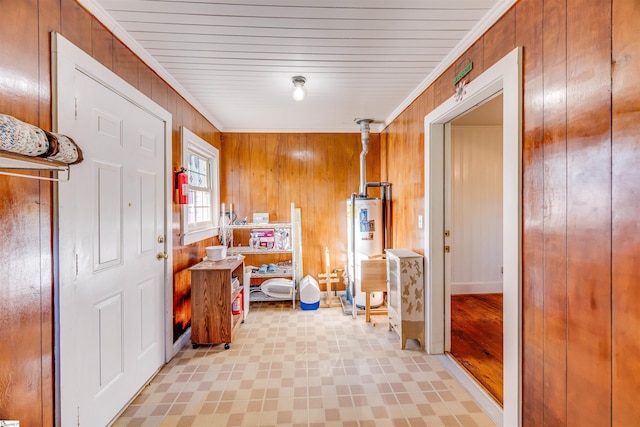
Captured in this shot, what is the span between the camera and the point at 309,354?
8.17ft

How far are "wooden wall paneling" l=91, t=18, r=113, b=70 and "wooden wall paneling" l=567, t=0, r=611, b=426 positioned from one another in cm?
232

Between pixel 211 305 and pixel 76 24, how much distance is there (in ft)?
6.98

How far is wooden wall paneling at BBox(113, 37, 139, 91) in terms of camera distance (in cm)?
175

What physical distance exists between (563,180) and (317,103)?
240 centimetres

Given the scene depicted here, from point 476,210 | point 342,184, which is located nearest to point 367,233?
point 342,184

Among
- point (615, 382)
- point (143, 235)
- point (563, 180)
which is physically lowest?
point (615, 382)

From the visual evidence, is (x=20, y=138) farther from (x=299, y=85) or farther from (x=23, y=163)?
(x=299, y=85)

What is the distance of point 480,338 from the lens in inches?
107

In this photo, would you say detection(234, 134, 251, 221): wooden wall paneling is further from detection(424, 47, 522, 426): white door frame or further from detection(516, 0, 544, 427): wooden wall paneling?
detection(516, 0, 544, 427): wooden wall paneling

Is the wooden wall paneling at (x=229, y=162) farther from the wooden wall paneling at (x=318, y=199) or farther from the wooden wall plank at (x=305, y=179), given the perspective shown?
the wooden wall paneling at (x=318, y=199)

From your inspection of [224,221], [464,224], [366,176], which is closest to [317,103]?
[366,176]

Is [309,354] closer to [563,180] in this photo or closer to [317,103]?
[563,180]

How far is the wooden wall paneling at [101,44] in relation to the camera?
5.15 ft

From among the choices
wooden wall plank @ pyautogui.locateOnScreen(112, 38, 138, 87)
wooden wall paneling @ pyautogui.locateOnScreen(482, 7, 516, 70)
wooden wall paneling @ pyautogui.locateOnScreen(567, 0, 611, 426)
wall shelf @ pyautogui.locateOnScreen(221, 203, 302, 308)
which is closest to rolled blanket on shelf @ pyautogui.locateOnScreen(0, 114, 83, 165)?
wooden wall plank @ pyautogui.locateOnScreen(112, 38, 138, 87)
